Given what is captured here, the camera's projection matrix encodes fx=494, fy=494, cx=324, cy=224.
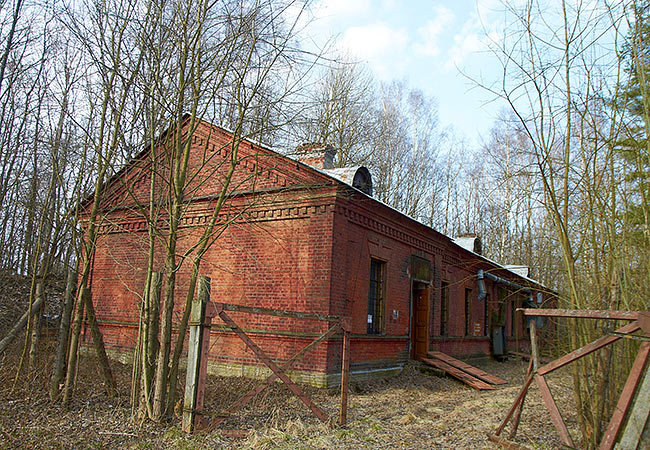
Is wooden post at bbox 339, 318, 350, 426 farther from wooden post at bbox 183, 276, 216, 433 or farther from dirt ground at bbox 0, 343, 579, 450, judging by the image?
wooden post at bbox 183, 276, 216, 433

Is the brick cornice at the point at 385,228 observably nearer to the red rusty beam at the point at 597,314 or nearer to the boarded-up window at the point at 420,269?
the boarded-up window at the point at 420,269

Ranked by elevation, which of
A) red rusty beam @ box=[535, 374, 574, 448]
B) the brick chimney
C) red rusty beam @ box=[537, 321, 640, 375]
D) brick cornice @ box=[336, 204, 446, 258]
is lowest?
red rusty beam @ box=[535, 374, 574, 448]

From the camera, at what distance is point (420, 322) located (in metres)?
15.2

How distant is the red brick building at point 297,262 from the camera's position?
10820mm

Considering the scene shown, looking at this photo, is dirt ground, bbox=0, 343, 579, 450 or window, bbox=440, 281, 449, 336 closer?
dirt ground, bbox=0, 343, 579, 450

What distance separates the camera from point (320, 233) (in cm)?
1097

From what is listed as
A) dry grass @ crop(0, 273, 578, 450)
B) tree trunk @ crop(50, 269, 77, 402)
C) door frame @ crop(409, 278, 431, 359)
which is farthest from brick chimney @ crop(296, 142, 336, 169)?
tree trunk @ crop(50, 269, 77, 402)

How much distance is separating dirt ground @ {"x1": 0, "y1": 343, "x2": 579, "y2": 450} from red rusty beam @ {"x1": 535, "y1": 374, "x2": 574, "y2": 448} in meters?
0.89

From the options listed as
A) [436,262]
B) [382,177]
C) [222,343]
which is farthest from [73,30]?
[382,177]

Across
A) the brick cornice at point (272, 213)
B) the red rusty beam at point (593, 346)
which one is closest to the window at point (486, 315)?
the brick cornice at point (272, 213)

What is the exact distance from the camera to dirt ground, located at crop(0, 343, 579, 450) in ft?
20.1

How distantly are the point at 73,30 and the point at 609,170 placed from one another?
745cm

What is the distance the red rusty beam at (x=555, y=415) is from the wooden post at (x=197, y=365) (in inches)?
153

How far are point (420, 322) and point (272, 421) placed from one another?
896 centimetres
